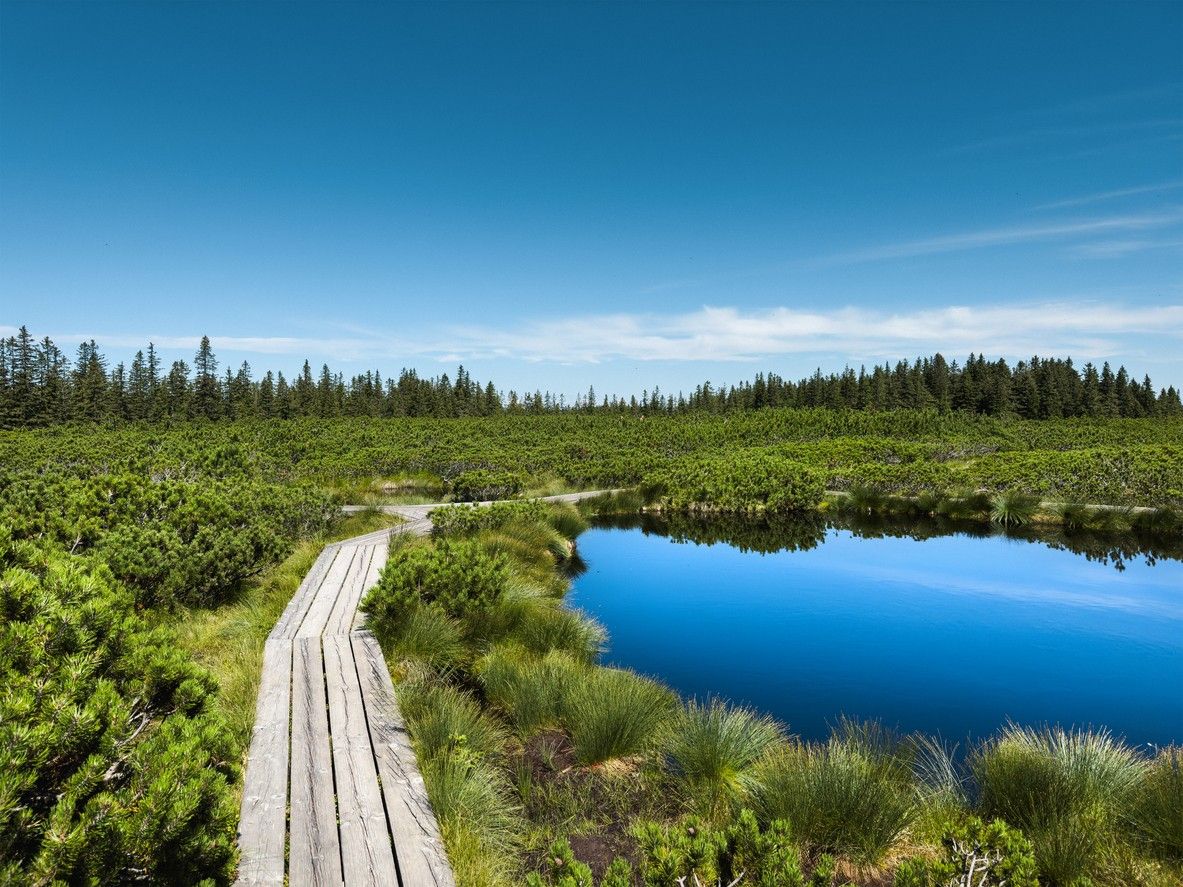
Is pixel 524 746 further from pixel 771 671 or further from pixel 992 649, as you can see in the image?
pixel 992 649

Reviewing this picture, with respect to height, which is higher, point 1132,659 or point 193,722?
point 193,722

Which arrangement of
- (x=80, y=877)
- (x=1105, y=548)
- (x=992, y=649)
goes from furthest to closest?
(x=1105, y=548), (x=992, y=649), (x=80, y=877)

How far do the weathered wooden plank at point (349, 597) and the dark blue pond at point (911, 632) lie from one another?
3833 mm

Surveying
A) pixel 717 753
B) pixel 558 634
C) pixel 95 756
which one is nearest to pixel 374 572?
pixel 558 634

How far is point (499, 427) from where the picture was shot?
4200cm

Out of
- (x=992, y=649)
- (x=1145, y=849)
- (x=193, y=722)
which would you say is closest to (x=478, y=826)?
(x=193, y=722)

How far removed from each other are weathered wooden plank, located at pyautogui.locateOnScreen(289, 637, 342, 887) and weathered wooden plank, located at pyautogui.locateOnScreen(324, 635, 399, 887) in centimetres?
5

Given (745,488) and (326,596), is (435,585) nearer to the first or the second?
(326,596)

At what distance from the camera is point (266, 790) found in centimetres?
397

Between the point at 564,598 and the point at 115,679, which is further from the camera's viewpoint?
the point at 564,598

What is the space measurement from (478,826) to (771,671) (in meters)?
5.52

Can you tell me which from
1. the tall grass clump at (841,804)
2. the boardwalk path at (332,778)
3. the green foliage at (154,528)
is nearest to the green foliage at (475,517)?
the green foliage at (154,528)

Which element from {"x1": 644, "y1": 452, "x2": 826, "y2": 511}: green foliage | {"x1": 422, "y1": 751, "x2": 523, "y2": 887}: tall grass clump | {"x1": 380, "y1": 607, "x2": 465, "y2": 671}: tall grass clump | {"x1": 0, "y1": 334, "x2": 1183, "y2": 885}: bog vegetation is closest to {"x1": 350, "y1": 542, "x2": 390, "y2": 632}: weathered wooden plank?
{"x1": 0, "y1": 334, "x2": 1183, "y2": 885}: bog vegetation

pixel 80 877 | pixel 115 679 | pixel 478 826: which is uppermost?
pixel 115 679
